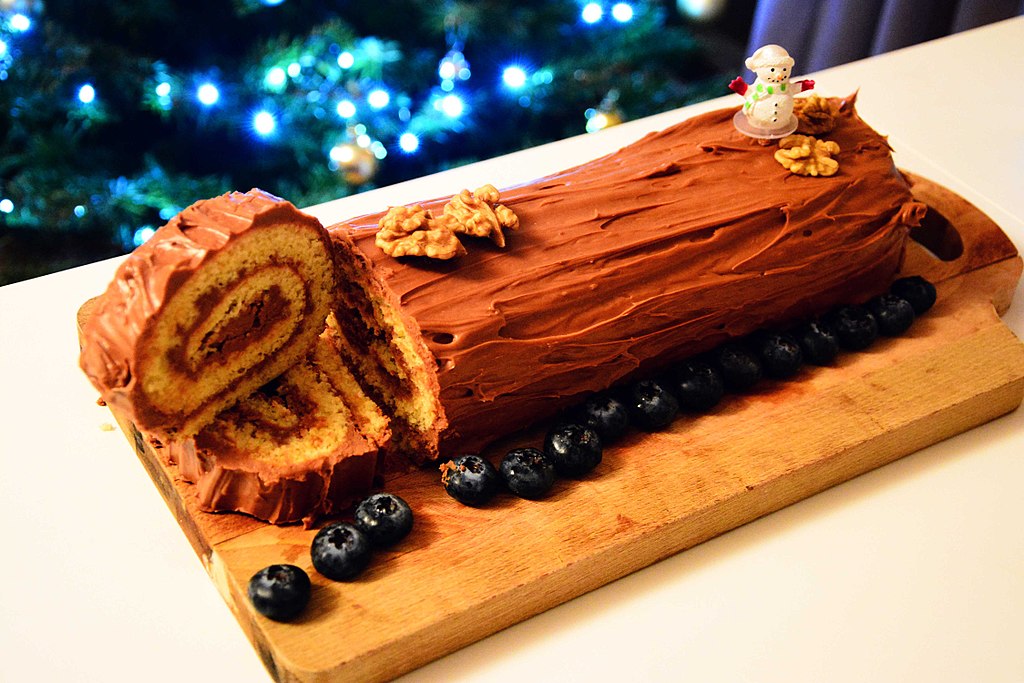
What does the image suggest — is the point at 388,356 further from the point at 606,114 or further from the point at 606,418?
the point at 606,114

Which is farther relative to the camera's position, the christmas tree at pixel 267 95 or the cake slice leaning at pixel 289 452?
the christmas tree at pixel 267 95

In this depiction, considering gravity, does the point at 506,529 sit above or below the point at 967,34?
below

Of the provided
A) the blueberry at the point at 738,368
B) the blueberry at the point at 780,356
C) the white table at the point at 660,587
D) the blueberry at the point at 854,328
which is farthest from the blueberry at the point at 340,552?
the blueberry at the point at 854,328

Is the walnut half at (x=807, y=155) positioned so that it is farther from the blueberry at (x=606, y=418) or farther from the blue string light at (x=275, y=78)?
the blue string light at (x=275, y=78)

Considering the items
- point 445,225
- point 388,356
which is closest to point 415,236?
point 445,225

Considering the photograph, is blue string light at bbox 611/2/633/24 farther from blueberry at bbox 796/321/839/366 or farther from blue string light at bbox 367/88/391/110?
blueberry at bbox 796/321/839/366

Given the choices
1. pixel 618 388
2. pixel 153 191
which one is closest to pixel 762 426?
pixel 618 388

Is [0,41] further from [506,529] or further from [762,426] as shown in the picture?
[762,426]
